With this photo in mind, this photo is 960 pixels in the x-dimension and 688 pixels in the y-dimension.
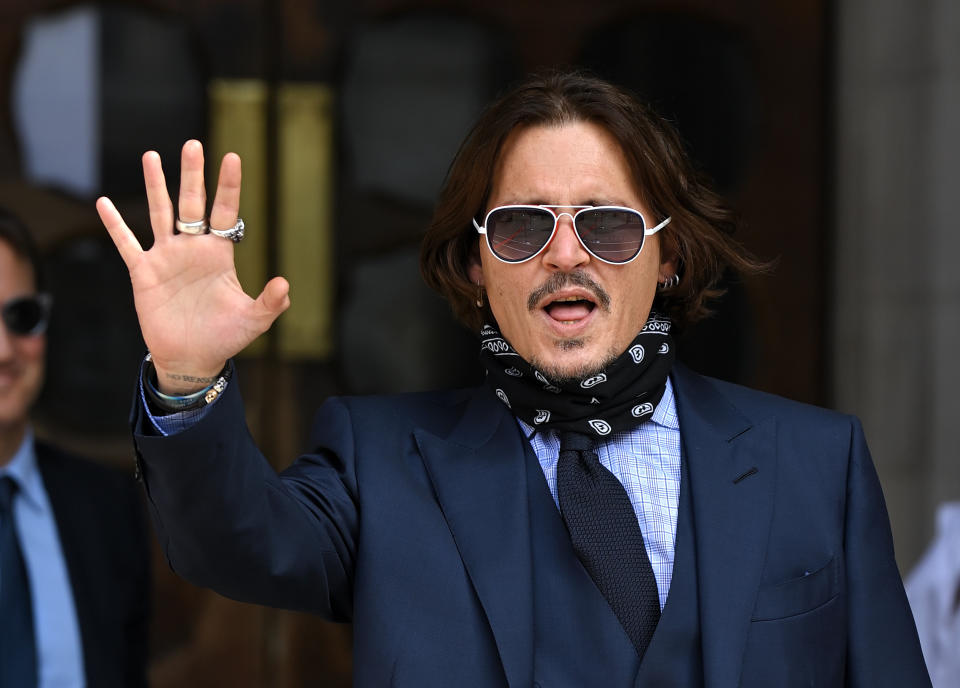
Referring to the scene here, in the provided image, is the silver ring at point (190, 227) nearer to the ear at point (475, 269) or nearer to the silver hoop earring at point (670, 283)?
the ear at point (475, 269)

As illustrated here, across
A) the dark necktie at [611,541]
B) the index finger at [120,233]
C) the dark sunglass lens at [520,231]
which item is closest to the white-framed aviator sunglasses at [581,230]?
the dark sunglass lens at [520,231]

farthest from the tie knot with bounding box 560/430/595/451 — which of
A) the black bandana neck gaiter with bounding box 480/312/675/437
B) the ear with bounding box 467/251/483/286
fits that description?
the ear with bounding box 467/251/483/286

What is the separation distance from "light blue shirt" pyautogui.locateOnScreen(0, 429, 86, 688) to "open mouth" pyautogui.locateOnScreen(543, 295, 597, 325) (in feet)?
4.88

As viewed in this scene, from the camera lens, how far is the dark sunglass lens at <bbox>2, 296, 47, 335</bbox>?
123 inches

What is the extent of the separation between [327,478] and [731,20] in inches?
104

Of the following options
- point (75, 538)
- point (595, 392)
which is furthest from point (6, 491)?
point (595, 392)

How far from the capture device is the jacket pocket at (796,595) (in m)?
2.04

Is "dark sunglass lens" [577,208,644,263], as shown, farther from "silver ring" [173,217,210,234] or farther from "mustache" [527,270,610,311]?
"silver ring" [173,217,210,234]

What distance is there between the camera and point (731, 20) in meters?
4.18

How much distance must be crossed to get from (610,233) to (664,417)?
0.35 metres

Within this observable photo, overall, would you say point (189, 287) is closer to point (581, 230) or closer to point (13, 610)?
point (581, 230)

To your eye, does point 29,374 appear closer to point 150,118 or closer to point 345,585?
point 150,118

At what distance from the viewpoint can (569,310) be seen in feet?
7.25

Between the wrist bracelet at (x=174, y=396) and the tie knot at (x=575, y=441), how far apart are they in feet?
2.16
